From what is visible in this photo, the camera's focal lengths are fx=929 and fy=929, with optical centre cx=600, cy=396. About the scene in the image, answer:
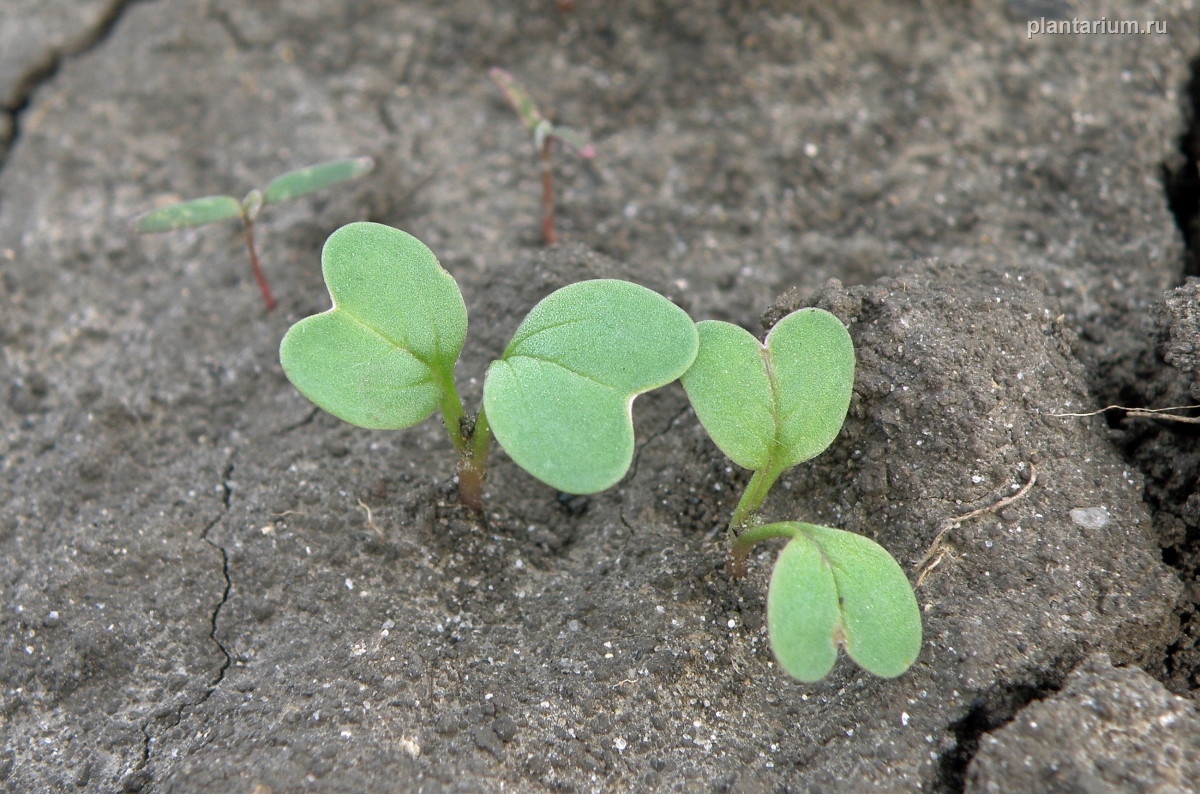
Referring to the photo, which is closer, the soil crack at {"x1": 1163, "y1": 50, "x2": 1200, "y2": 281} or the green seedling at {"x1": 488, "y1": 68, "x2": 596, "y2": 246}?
the green seedling at {"x1": 488, "y1": 68, "x2": 596, "y2": 246}

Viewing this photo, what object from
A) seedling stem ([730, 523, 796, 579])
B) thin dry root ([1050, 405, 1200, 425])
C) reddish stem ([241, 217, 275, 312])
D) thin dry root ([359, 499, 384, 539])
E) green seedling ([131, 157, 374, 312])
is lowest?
thin dry root ([359, 499, 384, 539])

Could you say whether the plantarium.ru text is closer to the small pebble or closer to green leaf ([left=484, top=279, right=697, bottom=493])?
green leaf ([left=484, top=279, right=697, bottom=493])

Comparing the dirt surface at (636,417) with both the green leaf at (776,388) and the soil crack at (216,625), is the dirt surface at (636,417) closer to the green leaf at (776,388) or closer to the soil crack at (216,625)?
the soil crack at (216,625)

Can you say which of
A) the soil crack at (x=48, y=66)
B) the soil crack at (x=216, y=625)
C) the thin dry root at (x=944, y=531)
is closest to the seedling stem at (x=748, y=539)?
the thin dry root at (x=944, y=531)

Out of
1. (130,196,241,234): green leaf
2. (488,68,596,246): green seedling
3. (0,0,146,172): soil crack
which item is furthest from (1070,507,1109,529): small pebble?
(0,0,146,172): soil crack

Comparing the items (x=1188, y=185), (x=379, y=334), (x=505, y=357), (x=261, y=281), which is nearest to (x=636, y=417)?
(x=505, y=357)

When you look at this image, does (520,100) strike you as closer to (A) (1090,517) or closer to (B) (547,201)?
(B) (547,201)
